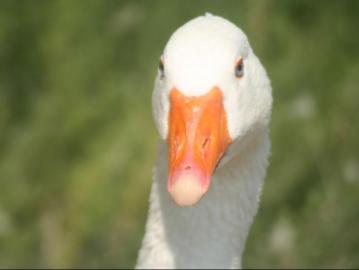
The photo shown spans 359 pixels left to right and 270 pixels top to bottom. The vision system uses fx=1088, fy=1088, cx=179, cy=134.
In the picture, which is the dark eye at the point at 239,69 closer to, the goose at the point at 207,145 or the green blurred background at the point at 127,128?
the goose at the point at 207,145

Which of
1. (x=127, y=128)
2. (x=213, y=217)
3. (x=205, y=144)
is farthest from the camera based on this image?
(x=127, y=128)

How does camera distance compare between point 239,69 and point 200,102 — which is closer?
point 200,102

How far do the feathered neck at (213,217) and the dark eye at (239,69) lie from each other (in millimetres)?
333

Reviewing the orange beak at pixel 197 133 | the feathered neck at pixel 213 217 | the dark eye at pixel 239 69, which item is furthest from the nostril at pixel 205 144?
the feathered neck at pixel 213 217

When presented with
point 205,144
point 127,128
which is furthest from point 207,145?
point 127,128

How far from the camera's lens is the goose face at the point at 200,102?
8.51 ft

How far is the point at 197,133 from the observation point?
266 cm

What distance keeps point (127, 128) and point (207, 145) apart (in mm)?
2172

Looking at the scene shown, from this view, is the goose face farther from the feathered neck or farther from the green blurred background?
the green blurred background

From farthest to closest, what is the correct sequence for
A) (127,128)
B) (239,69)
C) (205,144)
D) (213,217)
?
(127,128) → (213,217) → (239,69) → (205,144)

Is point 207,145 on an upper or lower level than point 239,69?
lower

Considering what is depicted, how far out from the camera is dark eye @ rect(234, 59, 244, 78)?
278cm

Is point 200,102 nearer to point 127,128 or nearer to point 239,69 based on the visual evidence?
point 239,69

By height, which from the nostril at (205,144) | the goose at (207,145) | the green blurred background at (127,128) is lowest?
the nostril at (205,144)
